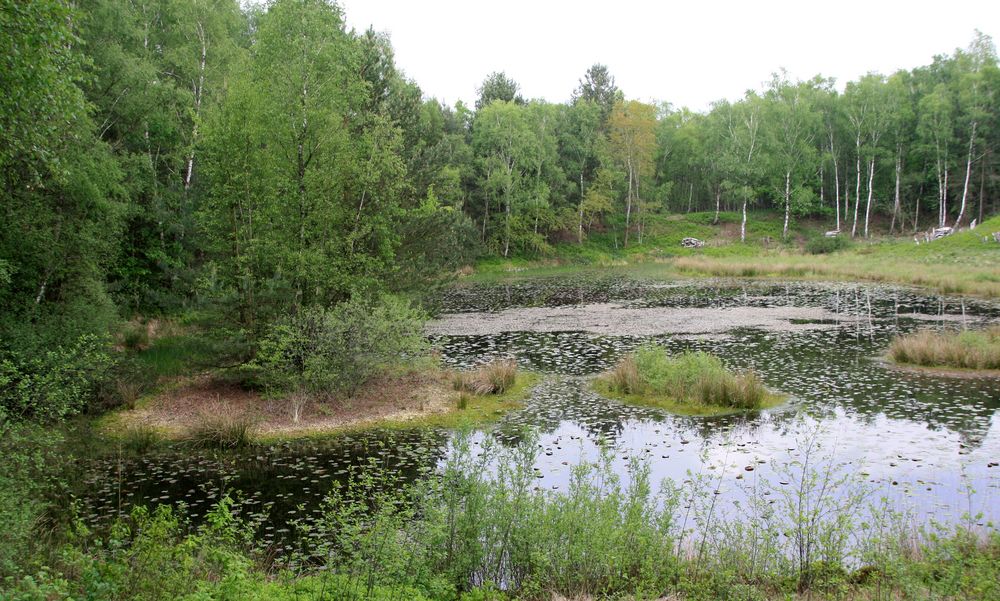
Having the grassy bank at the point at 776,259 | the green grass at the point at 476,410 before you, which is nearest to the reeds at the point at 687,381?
→ the green grass at the point at 476,410

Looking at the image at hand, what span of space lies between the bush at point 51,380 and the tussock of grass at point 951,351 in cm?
2214

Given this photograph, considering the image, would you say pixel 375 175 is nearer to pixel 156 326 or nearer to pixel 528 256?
pixel 156 326

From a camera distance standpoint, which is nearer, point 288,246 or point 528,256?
point 288,246

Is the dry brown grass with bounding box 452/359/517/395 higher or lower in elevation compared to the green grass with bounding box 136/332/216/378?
lower

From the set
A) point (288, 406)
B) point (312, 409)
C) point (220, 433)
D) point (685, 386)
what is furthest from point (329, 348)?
point (685, 386)

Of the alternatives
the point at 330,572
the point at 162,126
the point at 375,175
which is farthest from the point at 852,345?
the point at 162,126

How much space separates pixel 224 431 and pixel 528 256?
57.3 meters

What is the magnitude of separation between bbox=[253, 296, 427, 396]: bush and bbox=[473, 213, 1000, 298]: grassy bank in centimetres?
3287

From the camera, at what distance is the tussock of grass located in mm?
18922

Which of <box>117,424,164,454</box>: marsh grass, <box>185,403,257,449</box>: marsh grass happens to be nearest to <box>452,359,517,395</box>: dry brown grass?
<box>185,403,257,449</box>: marsh grass

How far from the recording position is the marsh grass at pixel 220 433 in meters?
14.5

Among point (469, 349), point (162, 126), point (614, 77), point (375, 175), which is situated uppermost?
point (614, 77)

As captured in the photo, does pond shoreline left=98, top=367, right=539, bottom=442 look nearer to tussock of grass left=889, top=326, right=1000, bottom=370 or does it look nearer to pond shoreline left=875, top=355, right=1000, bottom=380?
pond shoreline left=875, top=355, right=1000, bottom=380

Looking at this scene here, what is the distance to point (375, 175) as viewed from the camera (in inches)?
770
